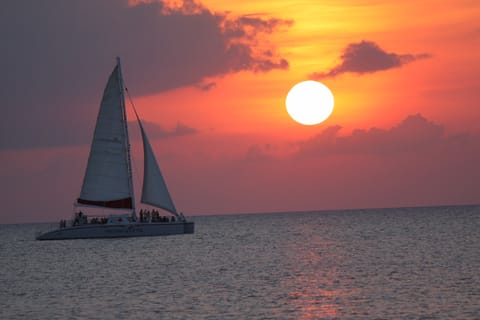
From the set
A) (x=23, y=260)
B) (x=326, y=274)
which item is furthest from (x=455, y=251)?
(x=23, y=260)

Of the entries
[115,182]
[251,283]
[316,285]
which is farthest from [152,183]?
[316,285]

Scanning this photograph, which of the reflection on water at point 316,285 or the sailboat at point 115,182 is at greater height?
the sailboat at point 115,182

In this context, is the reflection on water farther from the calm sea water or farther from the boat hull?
the boat hull

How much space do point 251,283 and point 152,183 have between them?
44.6m

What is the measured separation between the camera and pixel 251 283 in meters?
56.5

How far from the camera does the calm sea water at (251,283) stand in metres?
44.1

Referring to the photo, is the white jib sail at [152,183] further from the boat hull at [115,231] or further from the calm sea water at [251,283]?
the calm sea water at [251,283]

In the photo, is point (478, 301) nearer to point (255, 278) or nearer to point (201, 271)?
point (255, 278)

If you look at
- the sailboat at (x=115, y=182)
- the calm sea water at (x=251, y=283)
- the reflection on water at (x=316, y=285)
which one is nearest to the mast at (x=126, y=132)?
the sailboat at (x=115, y=182)

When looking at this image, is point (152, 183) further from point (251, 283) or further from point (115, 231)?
point (251, 283)

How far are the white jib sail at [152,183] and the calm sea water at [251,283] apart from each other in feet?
31.1

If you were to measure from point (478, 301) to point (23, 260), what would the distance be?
55058 mm

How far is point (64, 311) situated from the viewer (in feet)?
152

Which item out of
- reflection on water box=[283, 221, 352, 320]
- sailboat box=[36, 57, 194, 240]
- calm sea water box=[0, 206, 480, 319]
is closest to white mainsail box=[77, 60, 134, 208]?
→ sailboat box=[36, 57, 194, 240]
